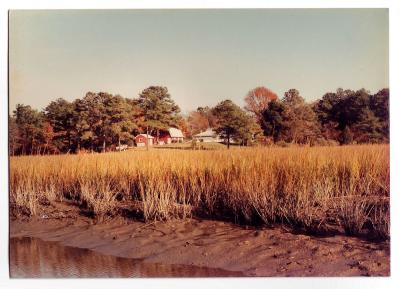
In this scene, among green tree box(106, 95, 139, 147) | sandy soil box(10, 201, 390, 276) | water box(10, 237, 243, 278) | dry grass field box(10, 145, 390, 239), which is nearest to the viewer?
sandy soil box(10, 201, 390, 276)

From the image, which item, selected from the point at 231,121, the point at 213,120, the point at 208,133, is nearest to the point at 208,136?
the point at 208,133

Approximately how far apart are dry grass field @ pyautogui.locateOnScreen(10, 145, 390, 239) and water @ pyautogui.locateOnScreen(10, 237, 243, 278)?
446 mm

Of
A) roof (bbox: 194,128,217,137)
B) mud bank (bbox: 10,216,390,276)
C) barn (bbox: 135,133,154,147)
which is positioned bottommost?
mud bank (bbox: 10,216,390,276)

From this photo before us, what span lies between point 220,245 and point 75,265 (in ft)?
5.09

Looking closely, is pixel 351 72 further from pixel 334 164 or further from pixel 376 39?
pixel 334 164

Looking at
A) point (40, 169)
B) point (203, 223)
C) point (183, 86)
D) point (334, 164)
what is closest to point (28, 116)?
point (40, 169)

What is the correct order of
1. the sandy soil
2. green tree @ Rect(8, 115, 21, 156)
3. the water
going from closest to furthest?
1. the sandy soil
2. the water
3. green tree @ Rect(8, 115, 21, 156)

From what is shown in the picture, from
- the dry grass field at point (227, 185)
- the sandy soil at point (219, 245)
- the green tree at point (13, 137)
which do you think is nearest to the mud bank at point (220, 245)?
the sandy soil at point (219, 245)

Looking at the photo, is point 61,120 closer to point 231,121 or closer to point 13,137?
point 13,137

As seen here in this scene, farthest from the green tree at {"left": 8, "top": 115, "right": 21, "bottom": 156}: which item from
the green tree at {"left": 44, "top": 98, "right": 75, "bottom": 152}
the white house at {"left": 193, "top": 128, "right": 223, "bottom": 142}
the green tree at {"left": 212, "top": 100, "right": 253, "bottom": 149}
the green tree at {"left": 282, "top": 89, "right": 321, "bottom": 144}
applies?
the green tree at {"left": 282, "top": 89, "right": 321, "bottom": 144}

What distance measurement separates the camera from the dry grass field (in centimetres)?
484

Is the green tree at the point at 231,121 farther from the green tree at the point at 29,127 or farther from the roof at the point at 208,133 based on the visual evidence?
the green tree at the point at 29,127

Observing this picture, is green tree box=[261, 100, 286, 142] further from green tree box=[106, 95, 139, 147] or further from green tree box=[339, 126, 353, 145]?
green tree box=[106, 95, 139, 147]
